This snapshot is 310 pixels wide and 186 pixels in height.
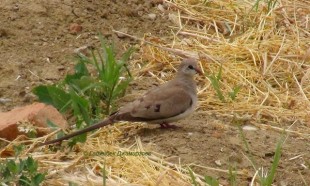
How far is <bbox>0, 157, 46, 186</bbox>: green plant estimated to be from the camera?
498 centimetres

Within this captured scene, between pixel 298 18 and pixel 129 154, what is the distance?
2.87 metres

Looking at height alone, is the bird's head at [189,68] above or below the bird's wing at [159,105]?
above

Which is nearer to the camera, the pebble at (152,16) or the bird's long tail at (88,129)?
the bird's long tail at (88,129)

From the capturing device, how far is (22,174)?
198 inches

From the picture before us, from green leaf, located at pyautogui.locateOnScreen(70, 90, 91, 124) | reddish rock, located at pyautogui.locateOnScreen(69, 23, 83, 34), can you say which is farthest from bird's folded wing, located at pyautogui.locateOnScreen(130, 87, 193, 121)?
reddish rock, located at pyautogui.locateOnScreen(69, 23, 83, 34)

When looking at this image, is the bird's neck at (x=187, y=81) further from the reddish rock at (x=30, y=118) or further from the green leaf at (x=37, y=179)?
the green leaf at (x=37, y=179)

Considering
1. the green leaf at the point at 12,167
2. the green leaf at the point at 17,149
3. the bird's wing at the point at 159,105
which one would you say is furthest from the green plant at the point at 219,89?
the green leaf at the point at 12,167

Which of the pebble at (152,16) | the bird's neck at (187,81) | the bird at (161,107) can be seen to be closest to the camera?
the bird at (161,107)

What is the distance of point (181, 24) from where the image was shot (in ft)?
25.0

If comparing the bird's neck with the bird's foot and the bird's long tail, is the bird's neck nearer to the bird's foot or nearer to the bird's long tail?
the bird's foot

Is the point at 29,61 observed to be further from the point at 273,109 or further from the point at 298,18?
the point at 298,18

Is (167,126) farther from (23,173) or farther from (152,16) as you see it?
(152,16)

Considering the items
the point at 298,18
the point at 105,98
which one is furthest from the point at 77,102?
the point at 298,18

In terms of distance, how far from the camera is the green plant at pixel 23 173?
16.3 feet
